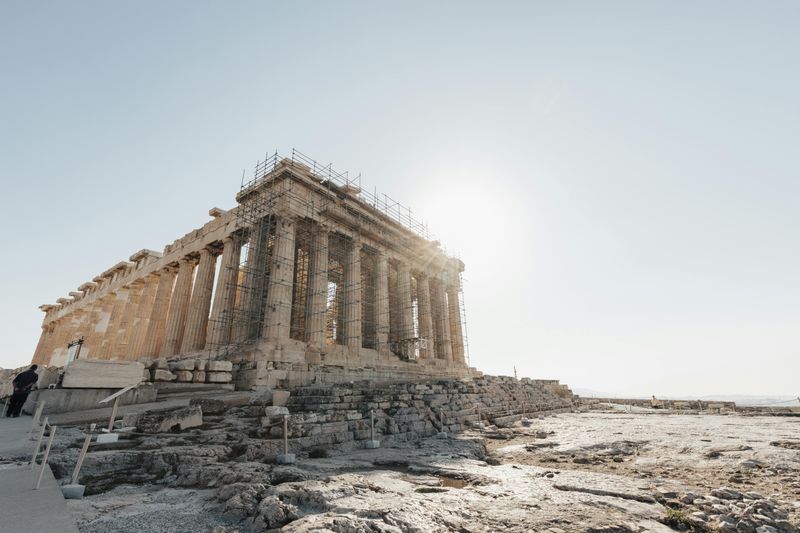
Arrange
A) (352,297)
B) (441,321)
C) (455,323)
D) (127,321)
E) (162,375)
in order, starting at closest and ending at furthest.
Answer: (162,375)
(352,297)
(127,321)
(441,321)
(455,323)

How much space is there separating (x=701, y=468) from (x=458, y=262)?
93.4 ft

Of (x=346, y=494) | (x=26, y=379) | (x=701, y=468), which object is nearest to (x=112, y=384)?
(x=26, y=379)

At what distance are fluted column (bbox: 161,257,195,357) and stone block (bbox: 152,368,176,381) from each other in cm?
1172

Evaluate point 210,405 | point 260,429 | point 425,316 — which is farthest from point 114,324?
point 260,429

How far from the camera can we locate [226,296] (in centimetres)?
1995

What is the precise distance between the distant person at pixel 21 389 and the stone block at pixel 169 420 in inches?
172

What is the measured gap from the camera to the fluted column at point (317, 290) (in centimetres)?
1925

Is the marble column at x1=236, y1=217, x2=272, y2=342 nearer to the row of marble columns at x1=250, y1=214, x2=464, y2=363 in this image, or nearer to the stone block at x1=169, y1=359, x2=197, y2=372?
the row of marble columns at x1=250, y1=214, x2=464, y2=363

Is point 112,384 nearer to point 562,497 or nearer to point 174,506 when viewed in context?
point 174,506

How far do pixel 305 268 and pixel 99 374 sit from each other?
621 inches

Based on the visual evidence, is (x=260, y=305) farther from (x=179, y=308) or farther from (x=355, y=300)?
(x=179, y=308)

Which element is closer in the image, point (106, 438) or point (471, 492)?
point (471, 492)

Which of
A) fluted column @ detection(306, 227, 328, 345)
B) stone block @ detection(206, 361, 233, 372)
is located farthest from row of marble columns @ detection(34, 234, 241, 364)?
stone block @ detection(206, 361, 233, 372)

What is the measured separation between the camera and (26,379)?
9672mm
